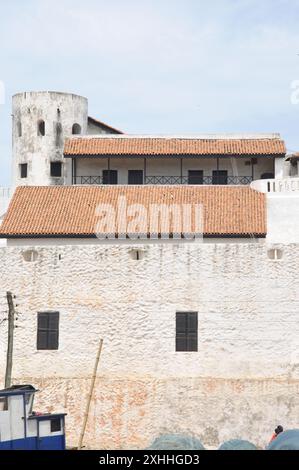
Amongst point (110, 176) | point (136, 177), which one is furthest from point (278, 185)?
point (110, 176)

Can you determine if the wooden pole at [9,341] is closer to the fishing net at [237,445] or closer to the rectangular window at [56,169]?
the fishing net at [237,445]

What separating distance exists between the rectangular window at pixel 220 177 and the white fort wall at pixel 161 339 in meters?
16.6

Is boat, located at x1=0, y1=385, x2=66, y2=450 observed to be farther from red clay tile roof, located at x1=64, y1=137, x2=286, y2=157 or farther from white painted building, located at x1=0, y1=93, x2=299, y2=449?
red clay tile roof, located at x1=64, y1=137, x2=286, y2=157

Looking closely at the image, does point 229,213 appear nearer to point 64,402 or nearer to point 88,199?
point 88,199

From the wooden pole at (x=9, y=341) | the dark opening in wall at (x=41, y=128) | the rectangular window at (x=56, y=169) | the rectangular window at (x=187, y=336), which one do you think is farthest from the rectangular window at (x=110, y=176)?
the rectangular window at (x=187, y=336)

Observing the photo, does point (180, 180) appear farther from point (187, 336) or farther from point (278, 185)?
point (187, 336)

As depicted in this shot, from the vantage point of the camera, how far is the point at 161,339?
133 ft

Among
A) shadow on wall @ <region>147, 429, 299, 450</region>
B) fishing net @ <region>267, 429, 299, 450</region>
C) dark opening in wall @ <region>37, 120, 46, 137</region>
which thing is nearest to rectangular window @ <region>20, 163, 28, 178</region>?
dark opening in wall @ <region>37, 120, 46, 137</region>

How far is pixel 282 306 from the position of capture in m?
40.4

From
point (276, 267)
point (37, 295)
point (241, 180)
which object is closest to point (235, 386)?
point (276, 267)

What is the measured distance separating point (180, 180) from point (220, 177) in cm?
172

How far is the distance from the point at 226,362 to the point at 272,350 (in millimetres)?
1424

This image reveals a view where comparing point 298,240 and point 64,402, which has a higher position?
point 298,240

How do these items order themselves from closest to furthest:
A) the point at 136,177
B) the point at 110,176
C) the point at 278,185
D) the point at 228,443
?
Result: the point at 228,443 → the point at 278,185 → the point at 136,177 → the point at 110,176
